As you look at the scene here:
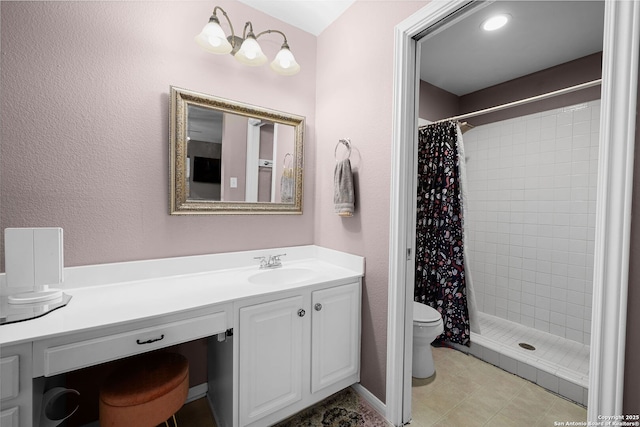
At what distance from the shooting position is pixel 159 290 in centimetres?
136

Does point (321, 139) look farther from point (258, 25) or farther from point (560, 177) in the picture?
point (560, 177)

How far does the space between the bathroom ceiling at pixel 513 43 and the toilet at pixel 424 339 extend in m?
1.71

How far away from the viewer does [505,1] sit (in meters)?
1.70

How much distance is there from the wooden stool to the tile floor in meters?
1.24

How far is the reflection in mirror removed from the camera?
1.60 metres

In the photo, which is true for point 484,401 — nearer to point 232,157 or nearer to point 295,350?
point 295,350

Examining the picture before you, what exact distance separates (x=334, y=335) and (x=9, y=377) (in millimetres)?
1294

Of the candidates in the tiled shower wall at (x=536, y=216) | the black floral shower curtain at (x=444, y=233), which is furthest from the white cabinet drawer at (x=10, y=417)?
the tiled shower wall at (x=536, y=216)

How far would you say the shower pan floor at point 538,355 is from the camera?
1.74m

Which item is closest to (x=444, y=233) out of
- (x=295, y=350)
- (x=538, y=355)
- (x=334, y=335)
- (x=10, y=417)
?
(x=538, y=355)

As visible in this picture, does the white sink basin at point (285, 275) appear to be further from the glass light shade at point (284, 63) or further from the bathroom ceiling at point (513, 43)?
the bathroom ceiling at point (513, 43)

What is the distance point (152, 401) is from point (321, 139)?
1.75 metres

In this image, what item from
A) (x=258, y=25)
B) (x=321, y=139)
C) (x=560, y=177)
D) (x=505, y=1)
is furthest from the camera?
(x=560, y=177)

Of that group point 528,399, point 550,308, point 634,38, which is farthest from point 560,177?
point 634,38
